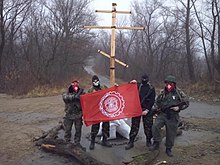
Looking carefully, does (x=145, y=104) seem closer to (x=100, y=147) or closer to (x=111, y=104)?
(x=111, y=104)

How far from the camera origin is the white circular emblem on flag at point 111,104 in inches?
296

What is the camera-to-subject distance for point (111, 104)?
7.54m

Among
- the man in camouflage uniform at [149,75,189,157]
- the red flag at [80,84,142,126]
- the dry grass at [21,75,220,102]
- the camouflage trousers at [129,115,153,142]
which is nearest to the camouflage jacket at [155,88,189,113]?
the man in camouflage uniform at [149,75,189,157]

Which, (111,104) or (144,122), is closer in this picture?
(111,104)

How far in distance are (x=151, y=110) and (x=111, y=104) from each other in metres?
1.00

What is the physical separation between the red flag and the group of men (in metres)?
0.21

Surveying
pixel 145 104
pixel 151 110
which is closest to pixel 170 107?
pixel 151 110

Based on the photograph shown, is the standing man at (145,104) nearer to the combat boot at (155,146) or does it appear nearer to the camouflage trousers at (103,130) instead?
the combat boot at (155,146)

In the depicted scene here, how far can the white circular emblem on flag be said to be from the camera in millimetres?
7508

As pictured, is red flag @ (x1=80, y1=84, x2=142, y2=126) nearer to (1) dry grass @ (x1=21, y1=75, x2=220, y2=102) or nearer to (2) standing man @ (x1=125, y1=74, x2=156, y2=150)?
(2) standing man @ (x1=125, y1=74, x2=156, y2=150)

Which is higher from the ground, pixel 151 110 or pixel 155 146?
pixel 151 110

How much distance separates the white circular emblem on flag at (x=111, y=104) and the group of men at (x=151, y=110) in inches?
14.4

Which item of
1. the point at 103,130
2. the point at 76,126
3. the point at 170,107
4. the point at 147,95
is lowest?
the point at 103,130

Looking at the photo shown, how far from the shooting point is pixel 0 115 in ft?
48.5
